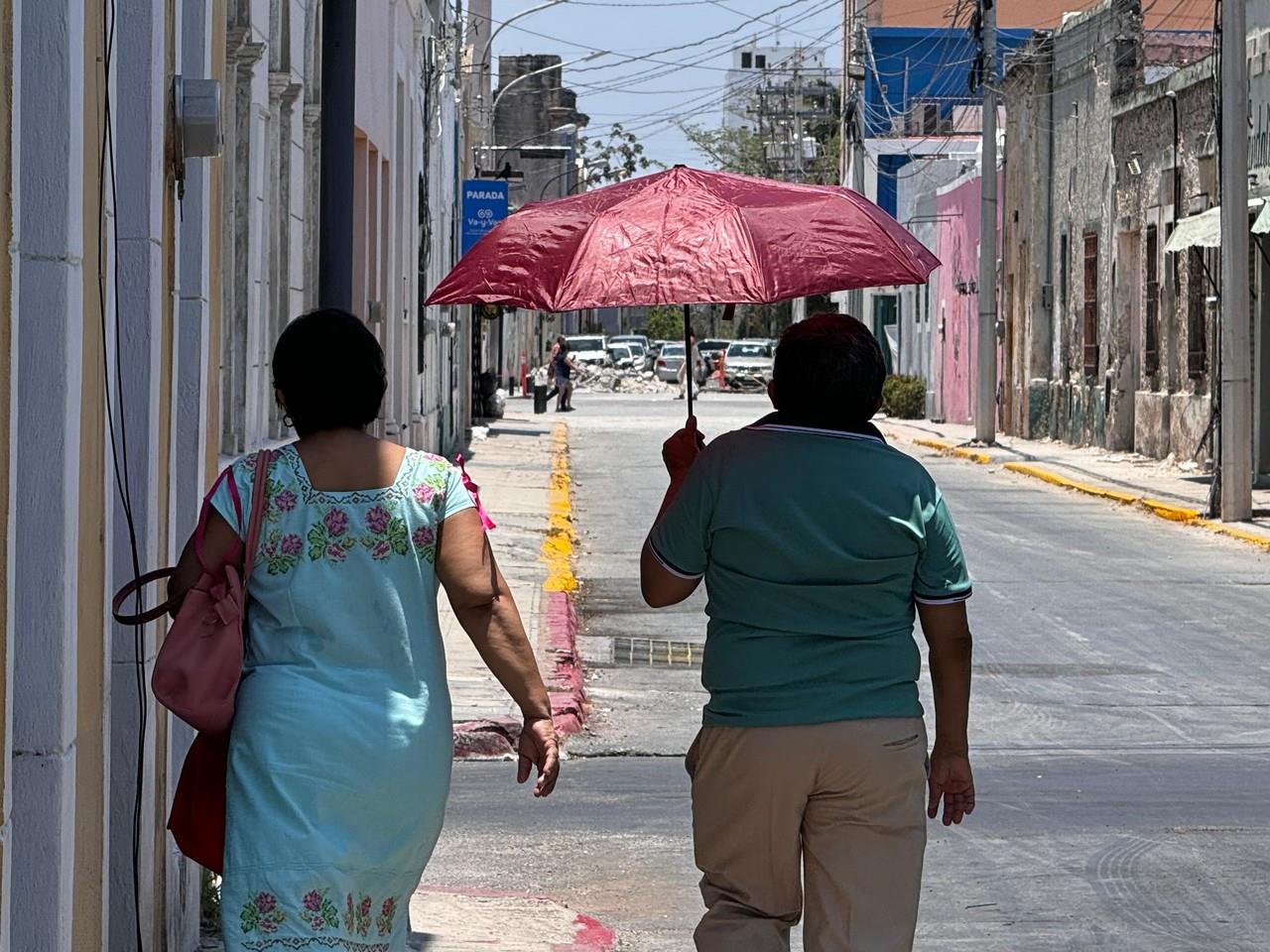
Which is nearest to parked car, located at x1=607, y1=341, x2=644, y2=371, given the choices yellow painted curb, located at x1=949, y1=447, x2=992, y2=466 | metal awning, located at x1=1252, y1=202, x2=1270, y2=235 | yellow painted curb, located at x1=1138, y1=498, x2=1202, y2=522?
yellow painted curb, located at x1=949, y1=447, x2=992, y2=466

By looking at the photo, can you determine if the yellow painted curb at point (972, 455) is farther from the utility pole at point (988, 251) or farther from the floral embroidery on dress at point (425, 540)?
the floral embroidery on dress at point (425, 540)

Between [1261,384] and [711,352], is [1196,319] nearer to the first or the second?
[1261,384]

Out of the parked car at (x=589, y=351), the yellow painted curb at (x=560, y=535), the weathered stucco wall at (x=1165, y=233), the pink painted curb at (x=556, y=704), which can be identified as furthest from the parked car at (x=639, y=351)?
the pink painted curb at (x=556, y=704)

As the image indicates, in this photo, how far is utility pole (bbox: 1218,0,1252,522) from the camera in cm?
2011

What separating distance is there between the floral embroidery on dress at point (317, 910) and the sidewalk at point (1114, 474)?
52.1 ft

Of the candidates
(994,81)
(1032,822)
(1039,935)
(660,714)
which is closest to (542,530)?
(660,714)

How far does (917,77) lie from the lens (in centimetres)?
6656

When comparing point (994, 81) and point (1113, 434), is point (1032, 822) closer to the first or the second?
point (1113, 434)

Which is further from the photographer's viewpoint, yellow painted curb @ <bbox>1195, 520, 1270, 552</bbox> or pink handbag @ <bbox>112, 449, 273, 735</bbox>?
yellow painted curb @ <bbox>1195, 520, 1270, 552</bbox>

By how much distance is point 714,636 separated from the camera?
468 centimetres

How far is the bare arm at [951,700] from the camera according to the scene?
468 cm

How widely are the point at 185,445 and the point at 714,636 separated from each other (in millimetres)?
1948

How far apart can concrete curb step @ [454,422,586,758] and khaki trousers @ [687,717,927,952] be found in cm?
291

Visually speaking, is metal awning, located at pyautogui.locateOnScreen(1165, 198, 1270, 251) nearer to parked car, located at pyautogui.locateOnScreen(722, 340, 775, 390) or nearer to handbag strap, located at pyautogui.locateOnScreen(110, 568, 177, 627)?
handbag strap, located at pyautogui.locateOnScreen(110, 568, 177, 627)
